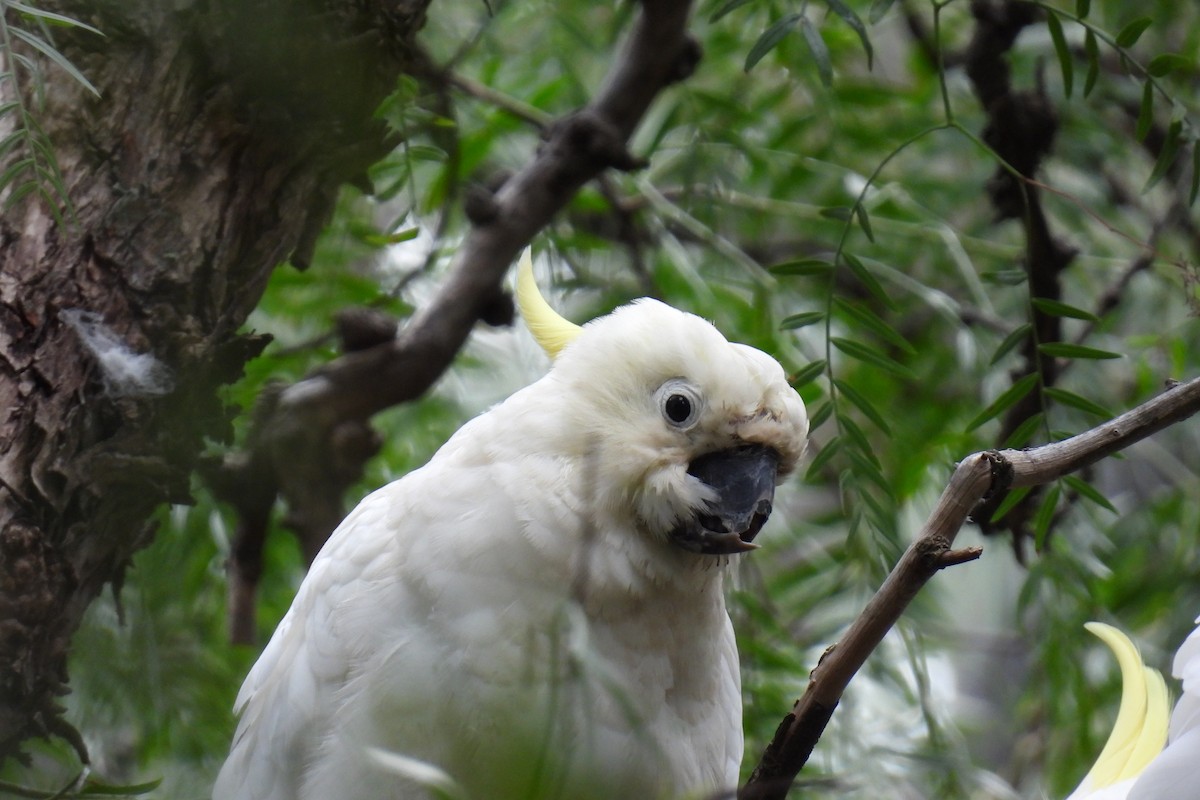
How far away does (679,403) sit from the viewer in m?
1.20

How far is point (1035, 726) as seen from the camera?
7.93 feet

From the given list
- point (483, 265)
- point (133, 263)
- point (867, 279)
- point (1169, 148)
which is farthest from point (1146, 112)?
point (133, 263)

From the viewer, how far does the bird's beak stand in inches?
45.7

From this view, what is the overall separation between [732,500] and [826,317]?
0.22 meters

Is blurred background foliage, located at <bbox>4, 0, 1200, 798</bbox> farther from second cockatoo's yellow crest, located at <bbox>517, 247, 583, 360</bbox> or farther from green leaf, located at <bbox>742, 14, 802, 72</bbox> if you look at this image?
second cockatoo's yellow crest, located at <bbox>517, 247, 583, 360</bbox>

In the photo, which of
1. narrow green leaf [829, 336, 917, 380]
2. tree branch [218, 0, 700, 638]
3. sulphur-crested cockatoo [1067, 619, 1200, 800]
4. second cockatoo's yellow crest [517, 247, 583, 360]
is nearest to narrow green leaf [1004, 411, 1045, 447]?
narrow green leaf [829, 336, 917, 380]

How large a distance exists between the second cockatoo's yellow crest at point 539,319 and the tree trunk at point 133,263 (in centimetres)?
27

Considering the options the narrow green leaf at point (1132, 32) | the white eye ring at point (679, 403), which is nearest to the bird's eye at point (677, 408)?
the white eye ring at point (679, 403)

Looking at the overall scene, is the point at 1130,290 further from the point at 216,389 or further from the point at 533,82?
the point at 216,389

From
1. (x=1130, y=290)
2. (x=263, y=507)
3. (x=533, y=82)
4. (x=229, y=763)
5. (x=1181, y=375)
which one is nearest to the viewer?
(x=229, y=763)

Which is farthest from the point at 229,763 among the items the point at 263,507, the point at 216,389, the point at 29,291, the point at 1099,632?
the point at 1099,632

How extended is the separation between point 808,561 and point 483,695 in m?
1.14

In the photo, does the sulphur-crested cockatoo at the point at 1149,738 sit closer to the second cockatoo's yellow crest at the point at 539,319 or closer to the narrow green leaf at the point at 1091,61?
the narrow green leaf at the point at 1091,61

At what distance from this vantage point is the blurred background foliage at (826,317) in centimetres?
147
